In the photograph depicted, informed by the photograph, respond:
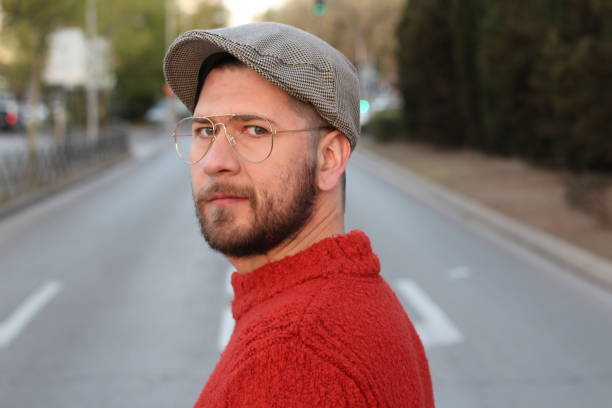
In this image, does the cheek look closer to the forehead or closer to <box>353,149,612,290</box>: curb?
the forehead

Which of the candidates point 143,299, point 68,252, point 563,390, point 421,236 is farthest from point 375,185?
point 563,390

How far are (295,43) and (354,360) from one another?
0.62 metres

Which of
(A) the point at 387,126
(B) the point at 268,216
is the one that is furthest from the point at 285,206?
(A) the point at 387,126

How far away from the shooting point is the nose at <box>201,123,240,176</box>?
1.60 meters

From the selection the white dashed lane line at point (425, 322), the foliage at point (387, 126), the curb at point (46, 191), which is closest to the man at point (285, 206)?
the white dashed lane line at point (425, 322)

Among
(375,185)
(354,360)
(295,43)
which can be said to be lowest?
(375,185)

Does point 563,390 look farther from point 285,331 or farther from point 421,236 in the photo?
point 421,236

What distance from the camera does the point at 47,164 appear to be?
20375 mm

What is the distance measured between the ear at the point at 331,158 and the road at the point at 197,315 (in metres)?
3.91

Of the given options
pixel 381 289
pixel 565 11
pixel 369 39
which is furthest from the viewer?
pixel 369 39

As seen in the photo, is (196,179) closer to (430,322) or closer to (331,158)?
(331,158)

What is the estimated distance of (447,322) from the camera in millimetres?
7270

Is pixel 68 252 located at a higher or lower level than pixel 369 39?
lower

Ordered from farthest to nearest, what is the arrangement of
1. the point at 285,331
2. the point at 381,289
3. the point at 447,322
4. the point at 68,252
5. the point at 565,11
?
the point at 565,11
the point at 68,252
the point at 447,322
the point at 381,289
the point at 285,331
